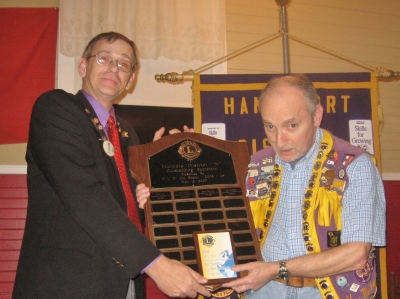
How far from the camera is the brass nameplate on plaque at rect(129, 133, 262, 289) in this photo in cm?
215

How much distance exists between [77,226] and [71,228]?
0.09 ft

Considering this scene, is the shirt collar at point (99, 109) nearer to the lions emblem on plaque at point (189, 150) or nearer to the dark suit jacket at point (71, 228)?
the dark suit jacket at point (71, 228)

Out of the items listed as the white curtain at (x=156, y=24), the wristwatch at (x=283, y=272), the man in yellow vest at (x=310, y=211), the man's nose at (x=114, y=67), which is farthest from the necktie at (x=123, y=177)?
the white curtain at (x=156, y=24)

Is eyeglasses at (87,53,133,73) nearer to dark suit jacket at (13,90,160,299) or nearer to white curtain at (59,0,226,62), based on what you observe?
dark suit jacket at (13,90,160,299)

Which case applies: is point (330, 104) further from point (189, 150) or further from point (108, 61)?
point (108, 61)

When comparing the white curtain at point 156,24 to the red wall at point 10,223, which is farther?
the white curtain at point 156,24

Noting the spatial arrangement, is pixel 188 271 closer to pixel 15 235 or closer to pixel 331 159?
pixel 331 159

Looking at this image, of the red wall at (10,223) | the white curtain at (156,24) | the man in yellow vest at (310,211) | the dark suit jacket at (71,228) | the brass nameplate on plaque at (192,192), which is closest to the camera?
the dark suit jacket at (71,228)

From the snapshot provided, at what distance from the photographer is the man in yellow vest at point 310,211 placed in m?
2.04

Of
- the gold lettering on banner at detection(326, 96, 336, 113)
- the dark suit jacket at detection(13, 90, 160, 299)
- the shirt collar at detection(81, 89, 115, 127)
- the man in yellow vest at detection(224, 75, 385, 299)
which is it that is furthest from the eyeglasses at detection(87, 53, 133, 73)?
the gold lettering on banner at detection(326, 96, 336, 113)

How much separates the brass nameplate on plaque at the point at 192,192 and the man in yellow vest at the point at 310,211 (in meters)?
0.12

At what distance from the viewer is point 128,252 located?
1932 mm

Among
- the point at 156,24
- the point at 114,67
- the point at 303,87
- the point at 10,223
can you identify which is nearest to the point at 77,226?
the point at 114,67

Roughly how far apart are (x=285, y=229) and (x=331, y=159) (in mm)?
423
